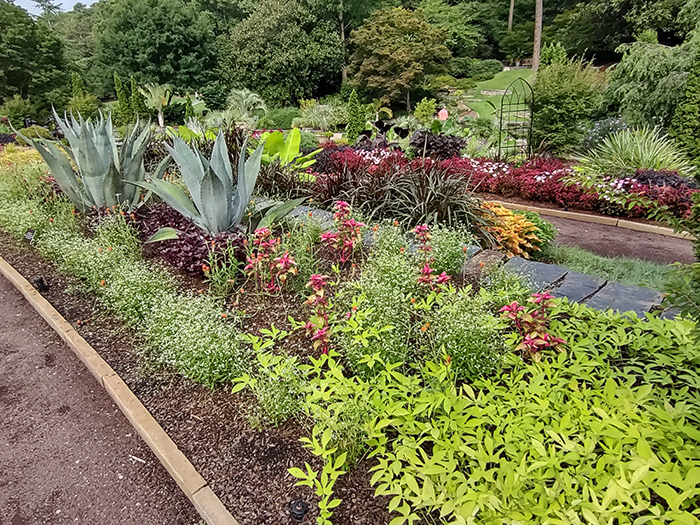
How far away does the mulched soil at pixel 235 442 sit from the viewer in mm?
1709

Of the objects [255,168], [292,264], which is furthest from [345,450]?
[255,168]

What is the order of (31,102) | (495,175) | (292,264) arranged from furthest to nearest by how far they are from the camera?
1. (31,102)
2. (495,175)
3. (292,264)

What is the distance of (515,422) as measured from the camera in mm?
1650

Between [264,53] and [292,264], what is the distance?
85.2 feet

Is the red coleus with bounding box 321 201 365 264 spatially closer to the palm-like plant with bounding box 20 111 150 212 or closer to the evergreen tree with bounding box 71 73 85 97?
the palm-like plant with bounding box 20 111 150 212

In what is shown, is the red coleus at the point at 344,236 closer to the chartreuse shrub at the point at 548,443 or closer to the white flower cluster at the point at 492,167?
the chartreuse shrub at the point at 548,443

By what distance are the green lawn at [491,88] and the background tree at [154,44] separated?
16.6 m

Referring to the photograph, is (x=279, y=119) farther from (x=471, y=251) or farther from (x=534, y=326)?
(x=534, y=326)

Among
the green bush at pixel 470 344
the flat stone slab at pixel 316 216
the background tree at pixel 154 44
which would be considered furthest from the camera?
the background tree at pixel 154 44

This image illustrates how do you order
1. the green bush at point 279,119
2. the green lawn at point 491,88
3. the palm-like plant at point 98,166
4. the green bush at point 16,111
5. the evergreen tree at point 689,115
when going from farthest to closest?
the green lawn at point 491,88 → the green bush at point 279,119 → the green bush at point 16,111 → the evergreen tree at point 689,115 → the palm-like plant at point 98,166

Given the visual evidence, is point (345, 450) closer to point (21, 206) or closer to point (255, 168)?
point (255, 168)

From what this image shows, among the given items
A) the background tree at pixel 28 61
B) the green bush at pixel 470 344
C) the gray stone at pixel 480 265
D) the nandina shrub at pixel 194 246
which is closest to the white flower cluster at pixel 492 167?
the gray stone at pixel 480 265

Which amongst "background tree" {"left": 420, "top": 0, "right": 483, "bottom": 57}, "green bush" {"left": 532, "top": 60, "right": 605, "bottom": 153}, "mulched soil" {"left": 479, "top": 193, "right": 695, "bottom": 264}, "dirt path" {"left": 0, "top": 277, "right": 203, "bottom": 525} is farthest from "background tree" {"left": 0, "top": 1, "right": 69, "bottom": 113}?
"mulched soil" {"left": 479, "top": 193, "right": 695, "bottom": 264}

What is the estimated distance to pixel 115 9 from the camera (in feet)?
84.8
